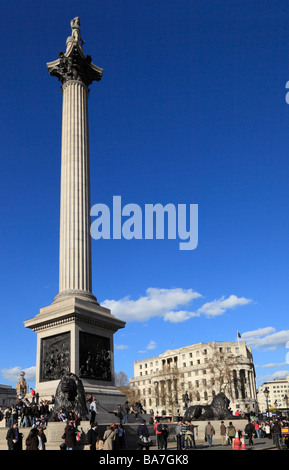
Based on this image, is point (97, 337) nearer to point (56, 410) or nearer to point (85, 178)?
point (56, 410)

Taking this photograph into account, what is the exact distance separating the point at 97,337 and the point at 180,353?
364 feet

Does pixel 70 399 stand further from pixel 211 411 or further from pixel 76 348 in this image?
Result: pixel 211 411

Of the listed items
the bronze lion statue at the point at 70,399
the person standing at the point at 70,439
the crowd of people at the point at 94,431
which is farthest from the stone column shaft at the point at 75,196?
the person standing at the point at 70,439

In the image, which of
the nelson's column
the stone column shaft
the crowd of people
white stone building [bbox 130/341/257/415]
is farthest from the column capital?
white stone building [bbox 130/341/257/415]

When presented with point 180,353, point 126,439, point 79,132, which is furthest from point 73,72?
point 180,353

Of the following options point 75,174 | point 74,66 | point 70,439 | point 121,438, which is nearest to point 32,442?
point 70,439

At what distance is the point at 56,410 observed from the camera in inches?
850

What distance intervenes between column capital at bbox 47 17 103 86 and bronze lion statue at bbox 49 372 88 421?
24.9 meters

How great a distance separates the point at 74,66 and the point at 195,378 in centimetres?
10464

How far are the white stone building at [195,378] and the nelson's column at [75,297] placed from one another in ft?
Answer: 250

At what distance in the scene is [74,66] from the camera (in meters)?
36.8

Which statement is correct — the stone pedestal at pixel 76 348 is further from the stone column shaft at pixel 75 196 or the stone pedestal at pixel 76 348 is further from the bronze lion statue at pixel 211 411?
the bronze lion statue at pixel 211 411

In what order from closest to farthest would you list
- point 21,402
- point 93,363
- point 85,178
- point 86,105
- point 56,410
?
point 56,410, point 21,402, point 93,363, point 85,178, point 86,105
